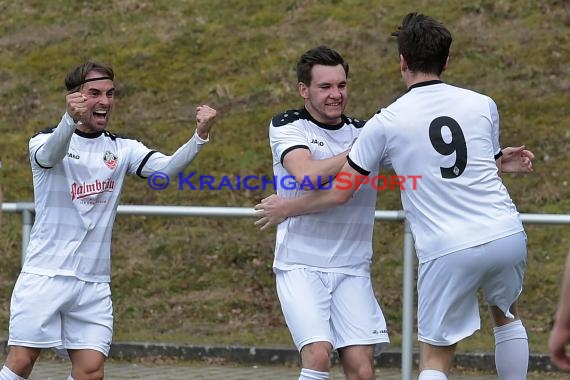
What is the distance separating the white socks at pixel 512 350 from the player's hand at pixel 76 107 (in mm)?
2520

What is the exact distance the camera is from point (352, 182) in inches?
246

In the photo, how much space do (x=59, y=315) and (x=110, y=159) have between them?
94 centimetres

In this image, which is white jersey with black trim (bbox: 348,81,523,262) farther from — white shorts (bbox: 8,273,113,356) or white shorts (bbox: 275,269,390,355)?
white shorts (bbox: 8,273,113,356)

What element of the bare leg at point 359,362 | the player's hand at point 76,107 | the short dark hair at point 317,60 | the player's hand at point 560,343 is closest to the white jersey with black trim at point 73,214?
the player's hand at point 76,107

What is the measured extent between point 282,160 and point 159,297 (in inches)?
224

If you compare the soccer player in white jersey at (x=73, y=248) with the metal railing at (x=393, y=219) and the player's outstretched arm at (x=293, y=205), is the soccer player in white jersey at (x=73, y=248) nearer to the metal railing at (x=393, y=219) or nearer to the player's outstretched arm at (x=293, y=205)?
the player's outstretched arm at (x=293, y=205)

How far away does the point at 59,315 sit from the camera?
6.96 meters

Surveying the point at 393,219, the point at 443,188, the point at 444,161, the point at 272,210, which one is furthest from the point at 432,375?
the point at 393,219

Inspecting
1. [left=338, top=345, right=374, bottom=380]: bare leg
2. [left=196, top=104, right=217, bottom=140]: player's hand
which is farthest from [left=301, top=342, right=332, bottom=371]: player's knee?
[left=196, top=104, right=217, bottom=140]: player's hand

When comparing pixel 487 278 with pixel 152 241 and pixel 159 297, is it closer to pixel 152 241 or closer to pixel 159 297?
pixel 159 297

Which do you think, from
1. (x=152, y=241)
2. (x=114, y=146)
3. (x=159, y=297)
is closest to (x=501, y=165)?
(x=114, y=146)

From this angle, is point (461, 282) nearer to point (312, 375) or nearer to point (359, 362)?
point (359, 362)

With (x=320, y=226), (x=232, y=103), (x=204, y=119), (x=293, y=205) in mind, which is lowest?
(x=320, y=226)

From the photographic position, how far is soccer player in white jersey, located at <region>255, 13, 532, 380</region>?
235 inches
